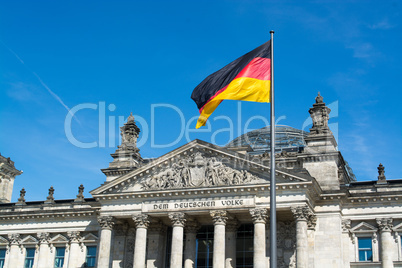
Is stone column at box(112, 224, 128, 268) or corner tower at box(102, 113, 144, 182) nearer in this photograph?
stone column at box(112, 224, 128, 268)

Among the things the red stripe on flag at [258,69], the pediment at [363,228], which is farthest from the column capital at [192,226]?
the red stripe on flag at [258,69]

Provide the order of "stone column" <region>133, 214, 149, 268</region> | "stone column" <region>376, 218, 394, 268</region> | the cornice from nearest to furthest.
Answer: "stone column" <region>376, 218, 394, 268</region>
"stone column" <region>133, 214, 149, 268</region>
the cornice

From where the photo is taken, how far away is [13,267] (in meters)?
54.7

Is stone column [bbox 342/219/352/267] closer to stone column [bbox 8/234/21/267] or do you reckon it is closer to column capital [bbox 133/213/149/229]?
column capital [bbox 133/213/149/229]

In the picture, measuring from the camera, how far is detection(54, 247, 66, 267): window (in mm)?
53469

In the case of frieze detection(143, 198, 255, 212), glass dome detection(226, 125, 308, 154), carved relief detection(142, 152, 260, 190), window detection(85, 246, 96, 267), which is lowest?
window detection(85, 246, 96, 267)

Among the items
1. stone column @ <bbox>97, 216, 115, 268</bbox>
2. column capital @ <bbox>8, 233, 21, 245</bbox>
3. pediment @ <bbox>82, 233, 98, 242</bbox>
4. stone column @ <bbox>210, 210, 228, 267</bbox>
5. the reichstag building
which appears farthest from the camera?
column capital @ <bbox>8, 233, 21, 245</bbox>

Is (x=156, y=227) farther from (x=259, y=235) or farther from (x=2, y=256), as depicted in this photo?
(x=2, y=256)

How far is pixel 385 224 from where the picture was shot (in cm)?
4316

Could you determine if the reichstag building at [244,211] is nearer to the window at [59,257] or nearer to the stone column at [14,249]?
the window at [59,257]

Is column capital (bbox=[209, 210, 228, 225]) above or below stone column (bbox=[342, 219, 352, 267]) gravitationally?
above

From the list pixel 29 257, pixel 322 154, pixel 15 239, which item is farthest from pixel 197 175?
pixel 15 239

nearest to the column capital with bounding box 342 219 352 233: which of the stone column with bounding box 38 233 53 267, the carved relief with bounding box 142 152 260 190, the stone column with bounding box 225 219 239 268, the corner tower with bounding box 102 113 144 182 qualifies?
the carved relief with bounding box 142 152 260 190

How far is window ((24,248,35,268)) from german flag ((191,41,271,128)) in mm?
31752
